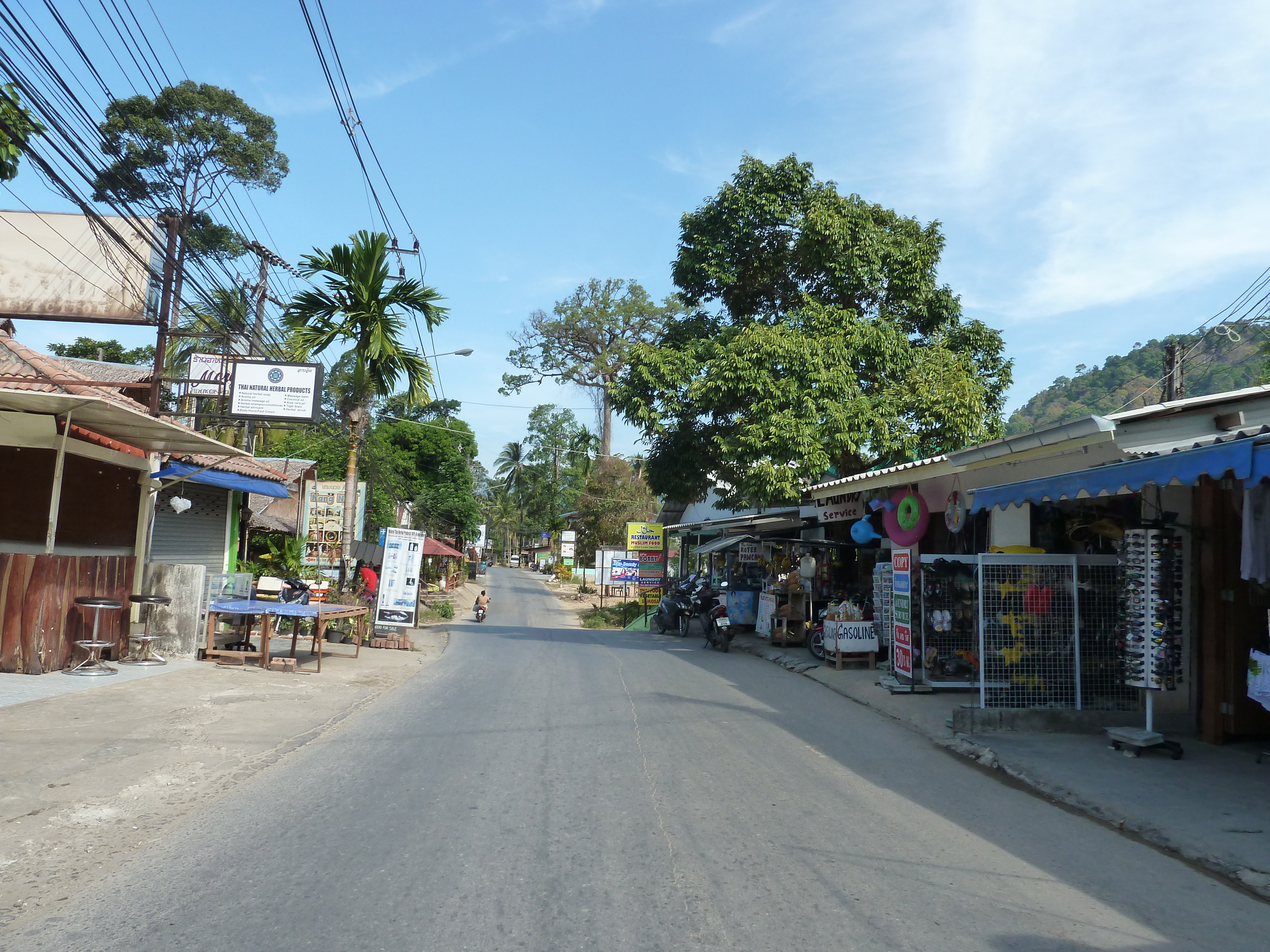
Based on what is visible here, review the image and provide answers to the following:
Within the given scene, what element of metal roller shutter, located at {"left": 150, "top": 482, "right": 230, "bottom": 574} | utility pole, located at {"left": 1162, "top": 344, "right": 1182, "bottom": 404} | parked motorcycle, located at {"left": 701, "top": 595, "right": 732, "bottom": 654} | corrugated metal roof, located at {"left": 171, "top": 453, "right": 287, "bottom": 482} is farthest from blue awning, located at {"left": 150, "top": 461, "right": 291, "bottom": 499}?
utility pole, located at {"left": 1162, "top": 344, "right": 1182, "bottom": 404}

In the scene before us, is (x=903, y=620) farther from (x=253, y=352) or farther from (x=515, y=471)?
(x=515, y=471)

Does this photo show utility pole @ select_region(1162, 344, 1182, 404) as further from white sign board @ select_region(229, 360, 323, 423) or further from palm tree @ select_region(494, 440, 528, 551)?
palm tree @ select_region(494, 440, 528, 551)

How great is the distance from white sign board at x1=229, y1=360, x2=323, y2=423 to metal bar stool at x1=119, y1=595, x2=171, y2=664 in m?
4.18

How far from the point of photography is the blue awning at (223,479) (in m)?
14.8

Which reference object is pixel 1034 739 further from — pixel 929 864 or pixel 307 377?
pixel 307 377

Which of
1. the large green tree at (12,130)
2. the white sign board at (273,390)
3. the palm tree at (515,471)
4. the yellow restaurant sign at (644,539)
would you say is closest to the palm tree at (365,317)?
the white sign board at (273,390)

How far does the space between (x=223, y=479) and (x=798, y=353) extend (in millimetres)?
11731

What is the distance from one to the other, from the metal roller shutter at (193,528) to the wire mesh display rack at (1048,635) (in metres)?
13.7

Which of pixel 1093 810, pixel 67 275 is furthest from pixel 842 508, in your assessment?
pixel 67 275

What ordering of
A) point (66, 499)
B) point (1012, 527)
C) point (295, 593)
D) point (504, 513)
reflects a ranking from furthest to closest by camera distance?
point (504, 513) → point (295, 593) → point (66, 499) → point (1012, 527)

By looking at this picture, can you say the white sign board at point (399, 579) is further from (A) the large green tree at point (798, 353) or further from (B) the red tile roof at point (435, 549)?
(B) the red tile roof at point (435, 549)

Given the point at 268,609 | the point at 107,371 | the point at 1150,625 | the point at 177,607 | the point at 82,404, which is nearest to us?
the point at 1150,625

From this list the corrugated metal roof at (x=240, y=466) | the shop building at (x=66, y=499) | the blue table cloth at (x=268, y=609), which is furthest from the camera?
the corrugated metal roof at (x=240, y=466)

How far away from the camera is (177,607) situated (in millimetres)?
13633
